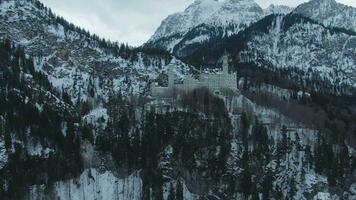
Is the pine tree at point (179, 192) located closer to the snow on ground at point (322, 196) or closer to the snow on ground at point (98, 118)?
the snow on ground at point (322, 196)

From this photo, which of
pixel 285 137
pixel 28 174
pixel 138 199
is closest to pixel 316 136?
pixel 285 137

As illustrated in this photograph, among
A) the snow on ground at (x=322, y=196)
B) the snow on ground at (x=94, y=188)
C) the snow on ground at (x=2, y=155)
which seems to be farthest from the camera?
the snow on ground at (x=2, y=155)

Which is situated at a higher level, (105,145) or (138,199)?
(105,145)

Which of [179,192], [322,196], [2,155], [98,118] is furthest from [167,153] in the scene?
[2,155]

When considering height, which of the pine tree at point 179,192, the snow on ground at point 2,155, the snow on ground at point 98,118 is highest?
the snow on ground at point 98,118

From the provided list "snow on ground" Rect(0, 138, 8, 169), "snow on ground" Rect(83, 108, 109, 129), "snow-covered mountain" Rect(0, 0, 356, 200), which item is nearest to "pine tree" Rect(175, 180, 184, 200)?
"snow-covered mountain" Rect(0, 0, 356, 200)

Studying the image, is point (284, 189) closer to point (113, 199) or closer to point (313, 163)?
point (313, 163)

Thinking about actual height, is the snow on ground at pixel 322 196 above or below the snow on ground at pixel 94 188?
below

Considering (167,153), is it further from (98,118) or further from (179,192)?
(98,118)

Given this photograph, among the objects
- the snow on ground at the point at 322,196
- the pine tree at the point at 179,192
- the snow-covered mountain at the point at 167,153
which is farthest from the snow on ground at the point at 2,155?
the snow on ground at the point at 322,196
